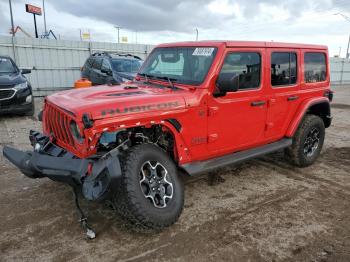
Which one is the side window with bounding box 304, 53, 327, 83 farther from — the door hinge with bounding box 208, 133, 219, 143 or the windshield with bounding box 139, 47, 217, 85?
the door hinge with bounding box 208, 133, 219, 143

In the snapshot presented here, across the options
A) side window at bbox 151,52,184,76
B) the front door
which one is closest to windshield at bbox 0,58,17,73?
side window at bbox 151,52,184,76

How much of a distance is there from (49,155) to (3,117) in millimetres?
6388

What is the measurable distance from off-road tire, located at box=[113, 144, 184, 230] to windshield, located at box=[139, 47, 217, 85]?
3.54ft

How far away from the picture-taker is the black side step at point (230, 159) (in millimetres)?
3672

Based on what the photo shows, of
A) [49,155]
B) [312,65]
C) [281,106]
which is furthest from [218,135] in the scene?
[312,65]

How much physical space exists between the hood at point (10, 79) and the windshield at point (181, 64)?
5.15 metres

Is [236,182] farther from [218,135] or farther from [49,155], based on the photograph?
[49,155]

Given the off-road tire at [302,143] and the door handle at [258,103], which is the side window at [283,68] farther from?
the off-road tire at [302,143]

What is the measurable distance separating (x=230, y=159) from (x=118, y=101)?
5.68 ft

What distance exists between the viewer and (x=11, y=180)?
454cm

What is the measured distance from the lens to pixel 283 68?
4570mm

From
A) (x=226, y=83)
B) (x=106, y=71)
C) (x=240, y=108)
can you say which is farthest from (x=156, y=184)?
(x=106, y=71)

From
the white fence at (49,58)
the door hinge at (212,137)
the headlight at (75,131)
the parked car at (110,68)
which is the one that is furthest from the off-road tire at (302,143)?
the white fence at (49,58)

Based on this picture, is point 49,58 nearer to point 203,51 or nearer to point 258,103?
point 203,51
